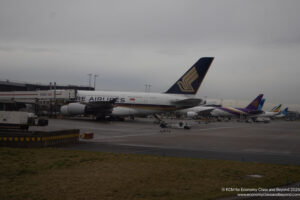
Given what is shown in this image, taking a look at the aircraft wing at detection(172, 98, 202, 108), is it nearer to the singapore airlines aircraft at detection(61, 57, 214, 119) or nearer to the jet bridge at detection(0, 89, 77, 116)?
the singapore airlines aircraft at detection(61, 57, 214, 119)

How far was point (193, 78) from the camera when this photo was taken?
146ft

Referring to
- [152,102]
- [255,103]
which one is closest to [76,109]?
[152,102]

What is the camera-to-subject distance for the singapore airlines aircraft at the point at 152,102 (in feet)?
140

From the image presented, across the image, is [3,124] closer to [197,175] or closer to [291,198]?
[197,175]

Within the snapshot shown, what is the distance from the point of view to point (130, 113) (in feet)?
151

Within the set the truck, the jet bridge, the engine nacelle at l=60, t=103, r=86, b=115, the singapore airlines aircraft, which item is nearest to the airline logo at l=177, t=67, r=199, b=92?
the singapore airlines aircraft

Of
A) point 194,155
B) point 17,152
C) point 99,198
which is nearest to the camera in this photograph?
point 99,198

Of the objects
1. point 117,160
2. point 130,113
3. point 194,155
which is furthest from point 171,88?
point 117,160

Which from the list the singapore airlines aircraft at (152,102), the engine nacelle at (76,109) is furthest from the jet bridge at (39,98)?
the engine nacelle at (76,109)

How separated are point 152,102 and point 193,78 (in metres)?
7.09

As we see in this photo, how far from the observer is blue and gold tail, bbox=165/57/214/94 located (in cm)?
4391

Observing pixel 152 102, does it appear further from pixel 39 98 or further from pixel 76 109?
pixel 39 98

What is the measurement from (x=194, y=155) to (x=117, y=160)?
4568mm

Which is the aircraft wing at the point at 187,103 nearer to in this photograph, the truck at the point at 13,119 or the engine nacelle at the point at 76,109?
the engine nacelle at the point at 76,109
